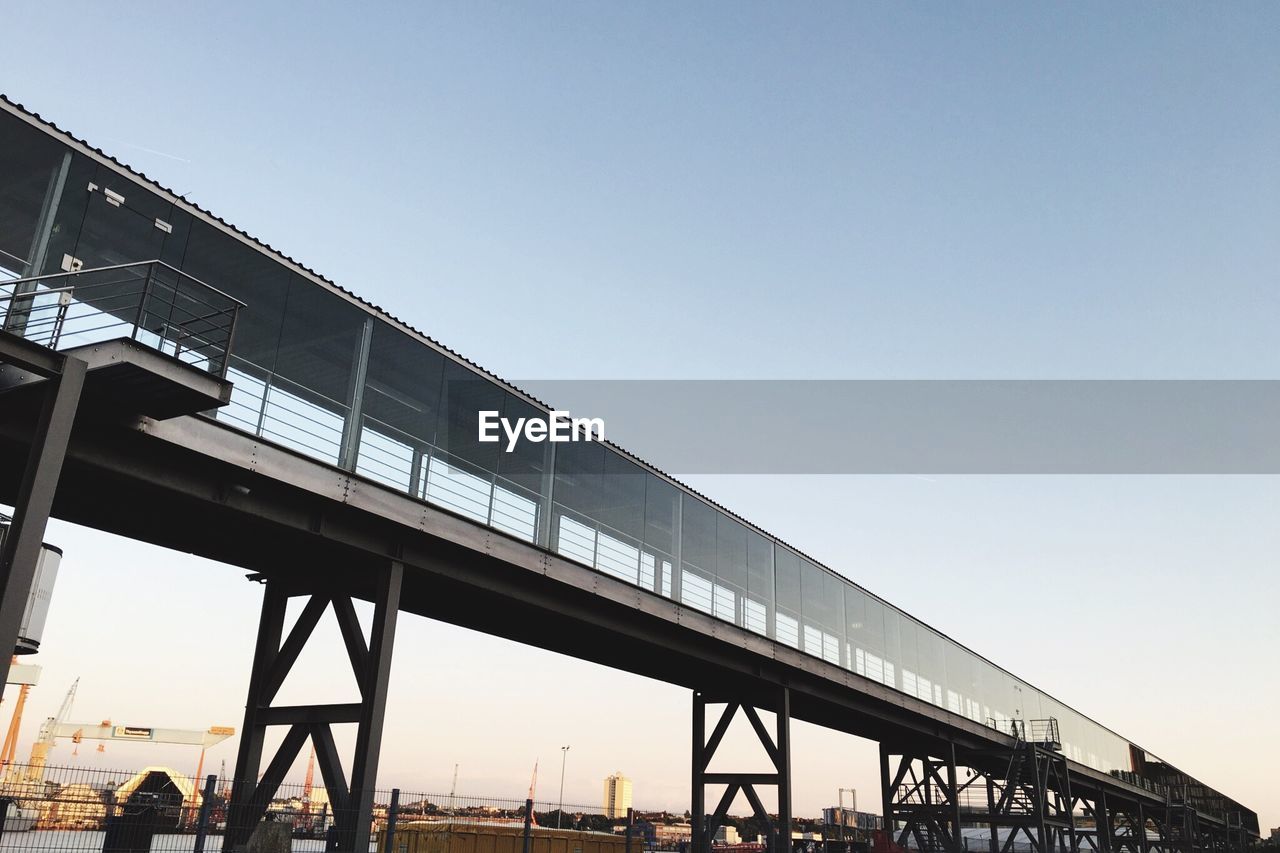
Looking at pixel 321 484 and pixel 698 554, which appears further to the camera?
pixel 698 554

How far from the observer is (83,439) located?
13.1 m

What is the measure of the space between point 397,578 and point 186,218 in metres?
6.65

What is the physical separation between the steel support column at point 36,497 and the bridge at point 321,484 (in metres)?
0.03

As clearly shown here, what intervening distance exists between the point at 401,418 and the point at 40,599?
6.84m

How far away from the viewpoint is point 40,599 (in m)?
16.0

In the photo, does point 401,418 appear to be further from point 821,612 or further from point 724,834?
point 724,834

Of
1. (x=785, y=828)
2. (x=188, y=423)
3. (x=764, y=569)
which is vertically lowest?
(x=785, y=828)

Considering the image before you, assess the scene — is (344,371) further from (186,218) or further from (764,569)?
(764,569)

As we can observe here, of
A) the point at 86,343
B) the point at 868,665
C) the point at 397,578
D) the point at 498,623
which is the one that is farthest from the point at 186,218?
the point at 868,665

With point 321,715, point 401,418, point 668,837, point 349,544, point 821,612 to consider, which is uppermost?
point 401,418

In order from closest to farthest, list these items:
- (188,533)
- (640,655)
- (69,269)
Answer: (69,269) → (188,533) → (640,655)

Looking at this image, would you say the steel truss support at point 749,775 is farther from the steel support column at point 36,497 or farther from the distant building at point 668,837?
the steel support column at point 36,497

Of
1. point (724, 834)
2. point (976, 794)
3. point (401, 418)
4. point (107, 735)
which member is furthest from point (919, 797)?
point (107, 735)

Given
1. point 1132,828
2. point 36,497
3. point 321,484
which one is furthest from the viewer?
point 1132,828
